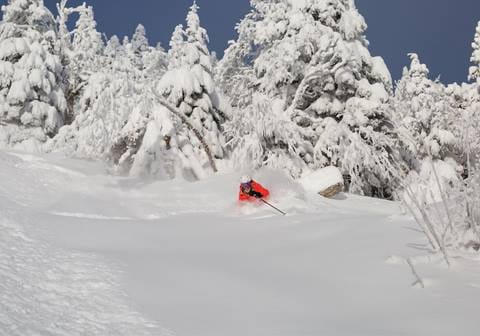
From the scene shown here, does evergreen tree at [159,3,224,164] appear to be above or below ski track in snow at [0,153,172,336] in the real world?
above

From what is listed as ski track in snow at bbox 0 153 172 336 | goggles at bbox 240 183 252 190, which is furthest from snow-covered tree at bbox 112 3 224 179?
ski track in snow at bbox 0 153 172 336

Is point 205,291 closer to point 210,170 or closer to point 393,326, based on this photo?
point 393,326

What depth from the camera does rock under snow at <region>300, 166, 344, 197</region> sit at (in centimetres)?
1370

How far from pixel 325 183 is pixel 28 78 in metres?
15.8

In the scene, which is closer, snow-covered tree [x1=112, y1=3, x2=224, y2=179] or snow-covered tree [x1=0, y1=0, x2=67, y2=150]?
snow-covered tree [x1=112, y1=3, x2=224, y2=179]

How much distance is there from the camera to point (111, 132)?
1382cm

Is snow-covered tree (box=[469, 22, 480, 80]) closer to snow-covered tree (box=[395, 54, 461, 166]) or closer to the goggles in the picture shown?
snow-covered tree (box=[395, 54, 461, 166])

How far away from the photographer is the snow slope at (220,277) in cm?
324

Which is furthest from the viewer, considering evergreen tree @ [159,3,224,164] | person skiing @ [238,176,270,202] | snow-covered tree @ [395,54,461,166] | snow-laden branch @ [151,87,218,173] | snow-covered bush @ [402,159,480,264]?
snow-covered tree @ [395,54,461,166]

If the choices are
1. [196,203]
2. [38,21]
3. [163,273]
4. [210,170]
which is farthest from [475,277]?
[38,21]

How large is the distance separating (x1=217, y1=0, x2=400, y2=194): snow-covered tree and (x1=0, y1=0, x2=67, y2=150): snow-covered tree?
1064 cm

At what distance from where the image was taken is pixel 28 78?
74.6 ft

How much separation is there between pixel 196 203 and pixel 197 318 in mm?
7732

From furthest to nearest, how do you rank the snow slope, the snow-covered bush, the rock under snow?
the rock under snow → the snow-covered bush → the snow slope
